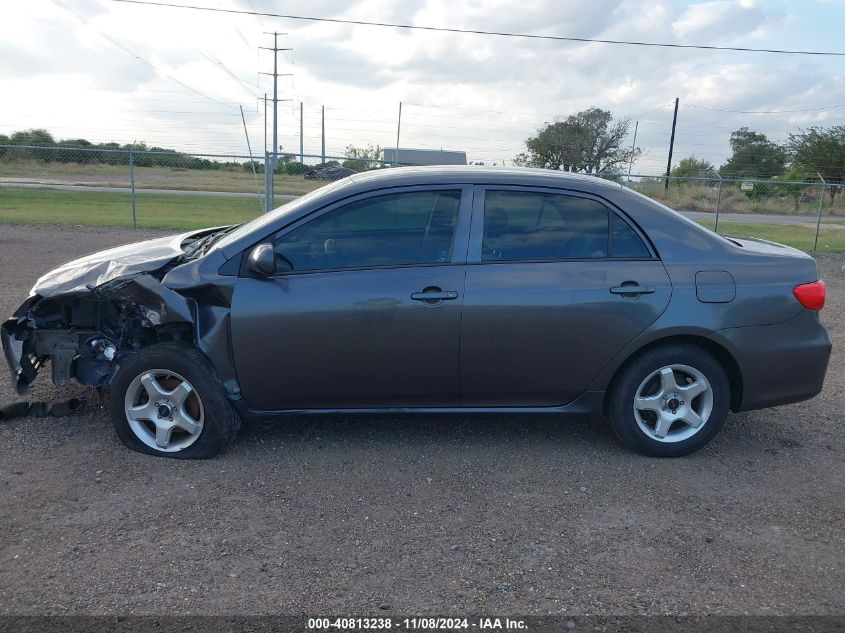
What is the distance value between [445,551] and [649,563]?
0.94 meters

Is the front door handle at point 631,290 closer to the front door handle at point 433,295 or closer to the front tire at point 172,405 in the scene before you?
the front door handle at point 433,295

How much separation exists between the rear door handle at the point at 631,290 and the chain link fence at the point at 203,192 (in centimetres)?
1041

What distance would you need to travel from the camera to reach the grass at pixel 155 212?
1755 centimetres

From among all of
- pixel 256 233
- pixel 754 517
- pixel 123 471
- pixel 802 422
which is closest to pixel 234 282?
pixel 256 233

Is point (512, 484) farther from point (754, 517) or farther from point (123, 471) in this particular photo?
point (123, 471)

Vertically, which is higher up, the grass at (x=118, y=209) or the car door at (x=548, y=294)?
the car door at (x=548, y=294)

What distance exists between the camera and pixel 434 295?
13.6ft

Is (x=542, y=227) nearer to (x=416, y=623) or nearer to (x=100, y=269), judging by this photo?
(x=416, y=623)

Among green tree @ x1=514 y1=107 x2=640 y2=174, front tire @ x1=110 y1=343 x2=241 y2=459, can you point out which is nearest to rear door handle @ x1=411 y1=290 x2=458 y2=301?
front tire @ x1=110 y1=343 x2=241 y2=459

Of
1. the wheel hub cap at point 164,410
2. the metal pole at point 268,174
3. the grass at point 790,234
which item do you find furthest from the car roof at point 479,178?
the grass at point 790,234

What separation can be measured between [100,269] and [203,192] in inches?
969

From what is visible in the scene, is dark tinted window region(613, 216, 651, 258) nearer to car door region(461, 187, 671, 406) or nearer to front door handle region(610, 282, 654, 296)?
car door region(461, 187, 671, 406)

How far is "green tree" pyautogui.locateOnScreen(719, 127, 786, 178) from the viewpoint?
151ft

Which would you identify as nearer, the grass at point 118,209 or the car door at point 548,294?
the car door at point 548,294
